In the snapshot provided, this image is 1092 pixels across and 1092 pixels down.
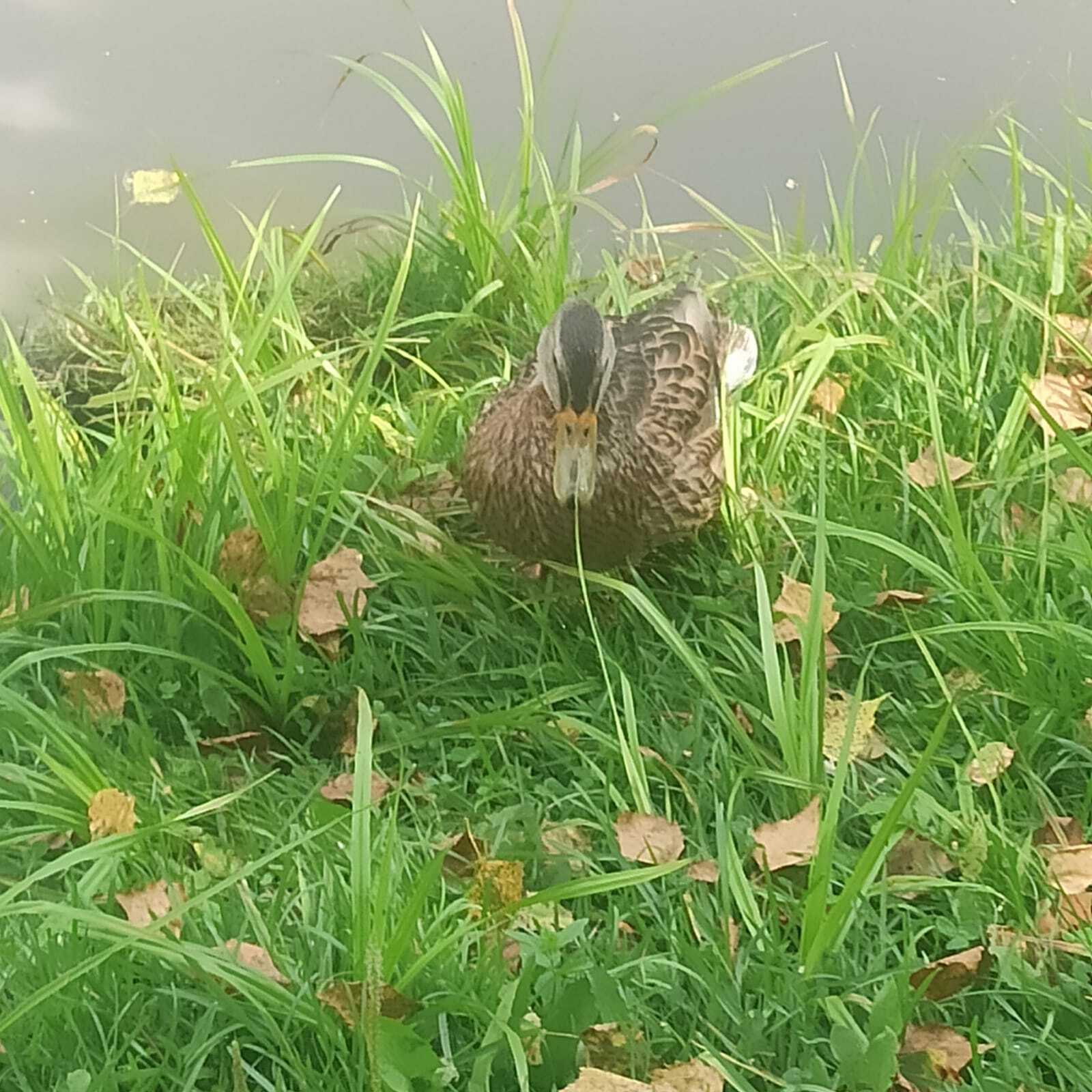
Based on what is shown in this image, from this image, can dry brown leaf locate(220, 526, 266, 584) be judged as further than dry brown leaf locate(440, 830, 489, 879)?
Yes

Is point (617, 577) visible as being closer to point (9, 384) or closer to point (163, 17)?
point (9, 384)

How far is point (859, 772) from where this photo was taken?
73.3 inches

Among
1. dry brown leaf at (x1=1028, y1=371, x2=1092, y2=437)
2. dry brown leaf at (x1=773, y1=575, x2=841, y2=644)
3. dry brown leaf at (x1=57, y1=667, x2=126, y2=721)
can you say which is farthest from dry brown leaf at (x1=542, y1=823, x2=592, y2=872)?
dry brown leaf at (x1=1028, y1=371, x2=1092, y2=437)

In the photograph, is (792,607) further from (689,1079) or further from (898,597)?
(689,1079)

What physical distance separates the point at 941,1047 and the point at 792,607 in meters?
0.74

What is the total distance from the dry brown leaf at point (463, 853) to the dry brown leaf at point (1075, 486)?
3.77 ft

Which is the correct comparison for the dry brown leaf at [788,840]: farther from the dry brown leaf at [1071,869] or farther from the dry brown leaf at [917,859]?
the dry brown leaf at [1071,869]

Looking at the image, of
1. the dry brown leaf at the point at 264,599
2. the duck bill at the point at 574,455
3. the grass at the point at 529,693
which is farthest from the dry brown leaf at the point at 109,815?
the duck bill at the point at 574,455

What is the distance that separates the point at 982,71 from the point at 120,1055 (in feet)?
9.76

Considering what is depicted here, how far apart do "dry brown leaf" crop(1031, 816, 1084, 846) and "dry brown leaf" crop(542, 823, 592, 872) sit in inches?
24.4

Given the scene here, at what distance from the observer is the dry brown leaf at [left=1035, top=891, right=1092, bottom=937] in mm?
1596

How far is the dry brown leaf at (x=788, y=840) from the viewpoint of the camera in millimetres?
1718

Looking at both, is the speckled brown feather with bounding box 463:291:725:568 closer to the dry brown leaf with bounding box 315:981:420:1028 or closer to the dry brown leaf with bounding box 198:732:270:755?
the dry brown leaf with bounding box 198:732:270:755

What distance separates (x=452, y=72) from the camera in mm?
3273
